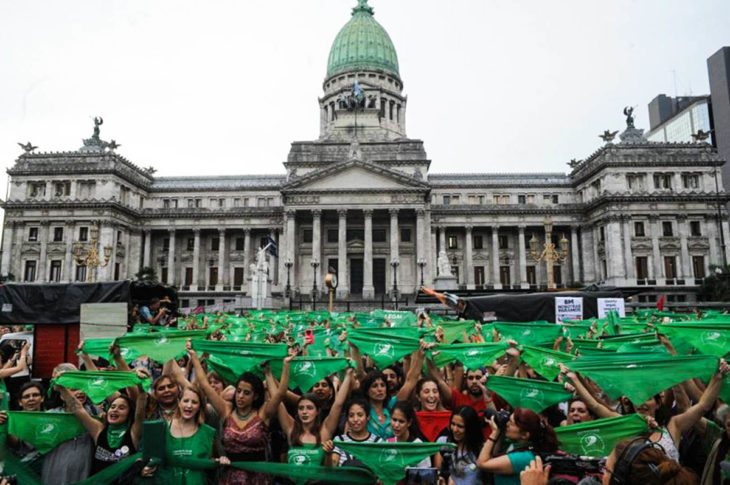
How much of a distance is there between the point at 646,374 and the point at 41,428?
7.15m

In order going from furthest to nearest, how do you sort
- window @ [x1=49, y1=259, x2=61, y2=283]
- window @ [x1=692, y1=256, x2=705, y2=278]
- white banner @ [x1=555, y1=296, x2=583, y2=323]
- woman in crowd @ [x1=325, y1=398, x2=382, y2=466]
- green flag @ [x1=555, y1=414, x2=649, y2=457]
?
window @ [x1=49, y1=259, x2=61, y2=283], window @ [x1=692, y1=256, x2=705, y2=278], white banner @ [x1=555, y1=296, x2=583, y2=323], woman in crowd @ [x1=325, y1=398, x2=382, y2=466], green flag @ [x1=555, y1=414, x2=649, y2=457]

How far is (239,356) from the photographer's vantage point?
732 centimetres

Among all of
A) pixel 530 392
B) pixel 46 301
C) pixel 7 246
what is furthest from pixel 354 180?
pixel 530 392

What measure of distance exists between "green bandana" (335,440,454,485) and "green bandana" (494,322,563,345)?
24.5 feet

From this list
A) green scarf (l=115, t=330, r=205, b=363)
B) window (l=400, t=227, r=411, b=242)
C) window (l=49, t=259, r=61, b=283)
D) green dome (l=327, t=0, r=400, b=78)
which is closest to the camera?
green scarf (l=115, t=330, r=205, b=363)

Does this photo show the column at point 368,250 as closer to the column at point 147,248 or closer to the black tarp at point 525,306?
the column at point 147,248

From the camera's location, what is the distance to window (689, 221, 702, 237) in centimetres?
5647

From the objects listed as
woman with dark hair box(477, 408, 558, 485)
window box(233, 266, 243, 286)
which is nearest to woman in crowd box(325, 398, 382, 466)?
woman with dark hair box(477, 408, 558, 485)

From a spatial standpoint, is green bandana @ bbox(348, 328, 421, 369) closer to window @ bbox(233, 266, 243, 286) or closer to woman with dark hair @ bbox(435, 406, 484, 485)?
woman with dark hair @ bbox(435, 406, 484, 485)

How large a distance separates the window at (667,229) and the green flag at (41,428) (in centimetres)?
6311

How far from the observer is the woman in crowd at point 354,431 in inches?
211

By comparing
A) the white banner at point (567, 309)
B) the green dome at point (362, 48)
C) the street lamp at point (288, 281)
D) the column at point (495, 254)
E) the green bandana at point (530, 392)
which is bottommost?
the green bandana at point (530, 392)

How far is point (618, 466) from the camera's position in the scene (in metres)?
3.65

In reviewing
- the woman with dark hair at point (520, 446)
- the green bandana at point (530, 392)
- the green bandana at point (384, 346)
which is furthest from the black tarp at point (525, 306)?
the woman with dark hair at point (520, 446)
